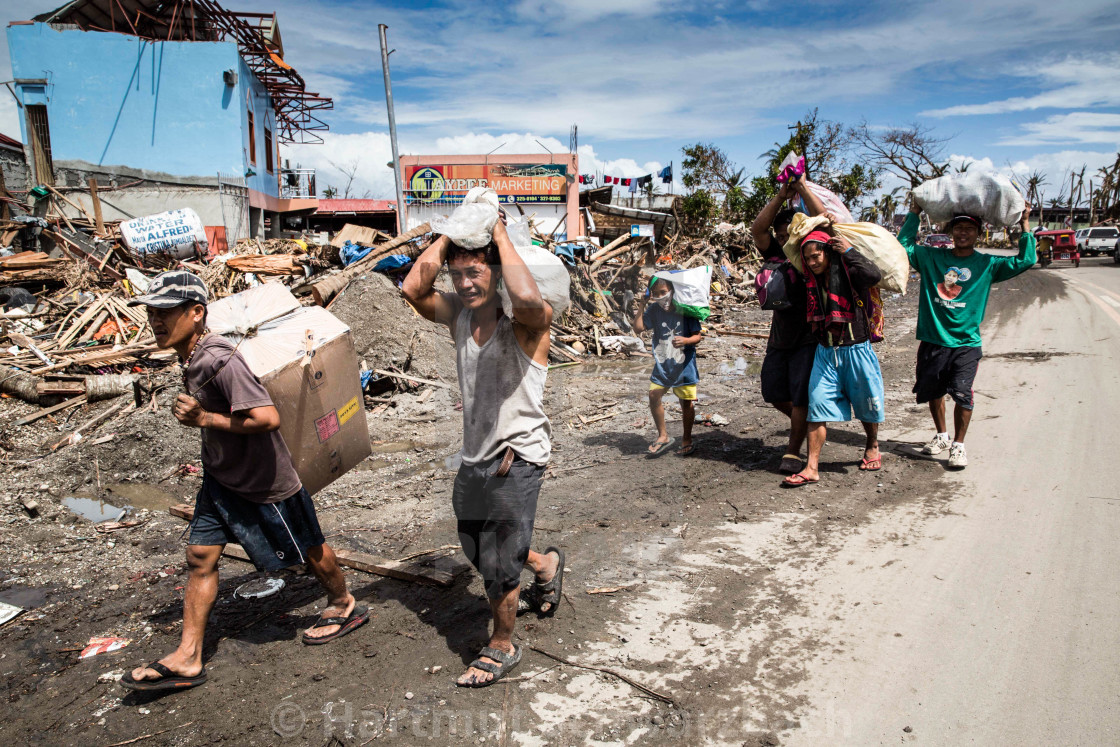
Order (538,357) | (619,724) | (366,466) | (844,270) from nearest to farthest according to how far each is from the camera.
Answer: (619,724), (538,357), (844,270), (366,466)

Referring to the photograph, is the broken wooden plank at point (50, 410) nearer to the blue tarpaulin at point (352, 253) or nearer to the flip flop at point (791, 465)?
the blue tarpaulin at point (352, 253)

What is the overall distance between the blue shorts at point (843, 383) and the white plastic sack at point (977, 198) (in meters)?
1.15

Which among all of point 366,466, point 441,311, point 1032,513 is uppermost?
point 441,311

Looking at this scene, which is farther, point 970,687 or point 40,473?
point 40,473

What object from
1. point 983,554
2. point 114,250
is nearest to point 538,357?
point 983,554

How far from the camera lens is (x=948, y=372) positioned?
507 cm

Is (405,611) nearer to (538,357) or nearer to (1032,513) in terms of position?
(538,357)

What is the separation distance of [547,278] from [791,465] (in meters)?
3.18

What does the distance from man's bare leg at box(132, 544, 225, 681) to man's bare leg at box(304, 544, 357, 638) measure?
1.32 ft

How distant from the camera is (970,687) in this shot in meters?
2.61

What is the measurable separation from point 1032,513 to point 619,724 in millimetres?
3177

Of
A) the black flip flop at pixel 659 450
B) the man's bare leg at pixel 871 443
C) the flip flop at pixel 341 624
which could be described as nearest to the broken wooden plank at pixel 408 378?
the black flip flop at pixel 659 450

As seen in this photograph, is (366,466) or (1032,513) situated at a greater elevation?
(1032,513)

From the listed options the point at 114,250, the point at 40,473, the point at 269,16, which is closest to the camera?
the point at 40,473
